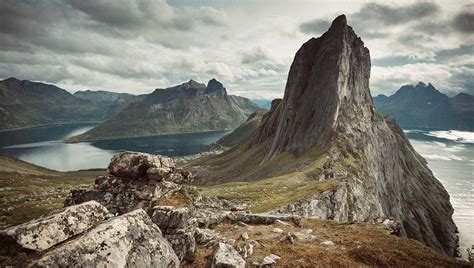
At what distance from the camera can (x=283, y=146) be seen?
13262 centimetres

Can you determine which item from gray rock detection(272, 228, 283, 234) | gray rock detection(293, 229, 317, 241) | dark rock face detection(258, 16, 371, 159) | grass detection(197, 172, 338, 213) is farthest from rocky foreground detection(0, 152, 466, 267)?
dark rock face detection(258, 16, 371, 159)

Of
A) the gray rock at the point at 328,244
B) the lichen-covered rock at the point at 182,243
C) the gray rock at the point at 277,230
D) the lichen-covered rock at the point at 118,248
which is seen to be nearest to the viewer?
the lichen-covered rock at the point at 118,248

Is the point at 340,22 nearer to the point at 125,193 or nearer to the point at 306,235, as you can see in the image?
the point at 306,235

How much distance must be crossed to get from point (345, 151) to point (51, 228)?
320ft

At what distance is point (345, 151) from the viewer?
330 ft

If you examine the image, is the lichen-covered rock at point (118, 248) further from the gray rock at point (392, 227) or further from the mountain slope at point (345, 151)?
the mountain slope at point (345, 151)

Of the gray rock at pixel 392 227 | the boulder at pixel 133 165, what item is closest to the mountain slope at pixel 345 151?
the gray rock at pixel 392 227

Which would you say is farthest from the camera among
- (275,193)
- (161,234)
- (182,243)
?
(275,193)

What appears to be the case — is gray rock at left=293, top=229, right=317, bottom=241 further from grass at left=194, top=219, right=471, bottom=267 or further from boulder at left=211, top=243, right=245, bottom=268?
boulder at left=211, top=243, right=245, bottom=268

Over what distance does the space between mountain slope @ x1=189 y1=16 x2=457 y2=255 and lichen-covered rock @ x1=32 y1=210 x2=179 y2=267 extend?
5241 centimetres

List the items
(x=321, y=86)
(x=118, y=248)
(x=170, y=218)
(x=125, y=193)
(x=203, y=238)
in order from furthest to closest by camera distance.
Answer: (x=321, y=86) → (x=125, y=193) → (x=203, y=238) → (x=170, y=218) → (x=118, y=248)

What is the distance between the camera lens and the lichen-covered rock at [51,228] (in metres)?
13.0

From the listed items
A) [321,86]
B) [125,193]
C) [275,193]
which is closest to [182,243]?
[125,193]

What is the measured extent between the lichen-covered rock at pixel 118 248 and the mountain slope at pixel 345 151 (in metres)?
52.4
